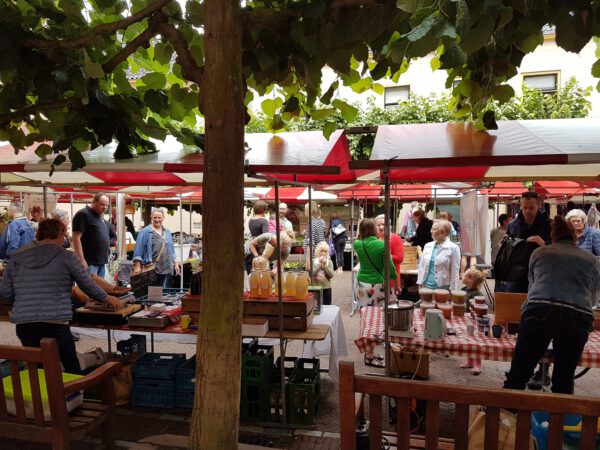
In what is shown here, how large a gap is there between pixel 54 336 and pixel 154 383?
3.42ft

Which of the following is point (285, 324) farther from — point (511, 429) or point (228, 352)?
point (228, 352)

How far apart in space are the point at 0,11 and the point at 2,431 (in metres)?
2.41

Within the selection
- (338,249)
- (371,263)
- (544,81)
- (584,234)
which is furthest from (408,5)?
(544,81)

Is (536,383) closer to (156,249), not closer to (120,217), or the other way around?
(156,249)

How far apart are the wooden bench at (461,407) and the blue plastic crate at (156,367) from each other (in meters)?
2.91

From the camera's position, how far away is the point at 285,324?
4.17 meters

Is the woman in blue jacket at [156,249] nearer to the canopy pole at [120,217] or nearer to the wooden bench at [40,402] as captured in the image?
the canopy pole at [120,217]

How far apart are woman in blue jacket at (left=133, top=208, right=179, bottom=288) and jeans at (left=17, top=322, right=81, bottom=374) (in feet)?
11.4

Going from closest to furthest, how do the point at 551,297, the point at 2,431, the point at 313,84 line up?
the point at 313,84
the point at 2,431
the point at 551,297

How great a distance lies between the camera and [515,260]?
15.5 feet

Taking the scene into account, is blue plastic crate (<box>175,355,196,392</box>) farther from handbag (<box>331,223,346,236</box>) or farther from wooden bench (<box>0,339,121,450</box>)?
handbag (<box>331,223,346,236</box>)

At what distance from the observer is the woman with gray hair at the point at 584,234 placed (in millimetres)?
6695

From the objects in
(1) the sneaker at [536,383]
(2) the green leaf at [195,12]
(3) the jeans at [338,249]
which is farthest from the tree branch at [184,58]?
(3) the jeans at [338,249]

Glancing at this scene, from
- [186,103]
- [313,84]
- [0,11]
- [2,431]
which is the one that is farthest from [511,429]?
[0,11]
